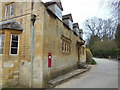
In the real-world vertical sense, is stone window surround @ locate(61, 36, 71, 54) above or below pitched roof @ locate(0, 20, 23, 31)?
below

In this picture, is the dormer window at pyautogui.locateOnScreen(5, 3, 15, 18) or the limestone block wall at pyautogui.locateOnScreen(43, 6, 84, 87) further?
the dormer window at pyautogui.locateOnScreen(5, 3, 15, 18)

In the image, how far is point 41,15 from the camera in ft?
26.2

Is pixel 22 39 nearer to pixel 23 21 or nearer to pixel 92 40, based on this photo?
pixel 23 21

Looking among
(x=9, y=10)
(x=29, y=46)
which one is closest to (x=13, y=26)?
(x=29, y=46)

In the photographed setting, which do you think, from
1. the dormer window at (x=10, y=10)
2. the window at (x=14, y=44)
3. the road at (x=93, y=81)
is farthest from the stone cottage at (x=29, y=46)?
the road at (x=93, y=81)

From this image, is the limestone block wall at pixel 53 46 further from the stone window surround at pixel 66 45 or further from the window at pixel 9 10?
the window at pixel 9 10

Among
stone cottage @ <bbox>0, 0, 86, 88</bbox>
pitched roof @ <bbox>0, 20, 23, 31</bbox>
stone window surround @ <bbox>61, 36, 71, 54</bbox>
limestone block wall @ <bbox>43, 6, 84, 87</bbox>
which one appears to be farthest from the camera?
stone window surround @ <bbox>61, 36, 71, 54</bbox>

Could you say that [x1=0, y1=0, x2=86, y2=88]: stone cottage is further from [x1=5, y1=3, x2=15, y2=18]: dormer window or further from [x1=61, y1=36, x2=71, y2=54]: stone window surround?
[x1=61, y1=36, x2=71, y2=54]: stone window surround

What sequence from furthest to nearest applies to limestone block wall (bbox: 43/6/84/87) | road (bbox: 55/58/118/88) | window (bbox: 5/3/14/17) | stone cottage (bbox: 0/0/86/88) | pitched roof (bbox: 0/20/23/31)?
window (bbox: 5/3/14/17) → pitched roof (bbox: 0/20/23/31) → limestone block wall (bbox: 43/6/84/87) → stone cottage (bbox: 0/0/86/88) → road (bbox: 55/58/118/88)

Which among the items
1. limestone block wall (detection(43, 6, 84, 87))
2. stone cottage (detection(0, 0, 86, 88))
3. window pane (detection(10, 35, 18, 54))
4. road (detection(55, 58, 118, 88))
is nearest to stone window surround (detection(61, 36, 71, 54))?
limestone block wall (detection(43, 6, 84, 87))

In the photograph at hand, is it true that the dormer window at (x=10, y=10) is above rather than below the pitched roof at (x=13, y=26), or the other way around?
above

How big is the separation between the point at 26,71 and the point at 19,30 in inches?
132

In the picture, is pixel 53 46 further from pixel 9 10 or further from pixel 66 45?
pixel 9 10

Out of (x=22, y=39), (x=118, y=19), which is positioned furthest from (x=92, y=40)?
(x=22, y=39)
